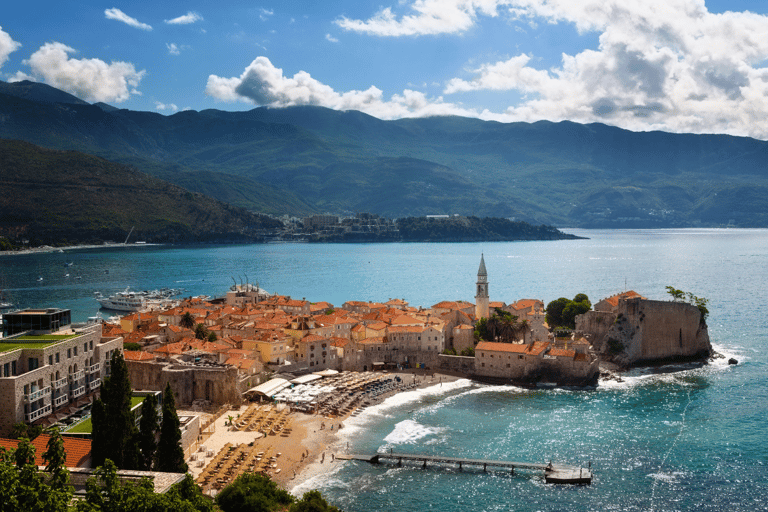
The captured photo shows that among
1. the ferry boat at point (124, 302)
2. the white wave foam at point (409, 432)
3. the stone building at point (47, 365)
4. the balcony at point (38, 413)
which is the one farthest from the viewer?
the ferry boat at point (124, 302)

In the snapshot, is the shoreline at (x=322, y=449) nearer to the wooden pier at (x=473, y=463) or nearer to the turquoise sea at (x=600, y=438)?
the turquoise sea at (x=600, y=438)

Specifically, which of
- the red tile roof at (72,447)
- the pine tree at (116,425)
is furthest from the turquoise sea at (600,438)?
the red tile roof at (72,447)

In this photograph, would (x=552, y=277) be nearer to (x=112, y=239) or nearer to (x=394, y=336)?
(x=394, y=336)

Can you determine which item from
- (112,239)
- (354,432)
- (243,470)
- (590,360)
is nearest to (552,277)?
(590,360)

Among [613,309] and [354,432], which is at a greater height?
[613,309]

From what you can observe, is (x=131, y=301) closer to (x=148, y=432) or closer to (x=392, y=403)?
(x=392, y=403)

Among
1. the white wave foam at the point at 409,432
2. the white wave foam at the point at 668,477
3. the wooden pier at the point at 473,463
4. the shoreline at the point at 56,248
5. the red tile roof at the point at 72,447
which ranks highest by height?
the shoreline at the point at 56,248

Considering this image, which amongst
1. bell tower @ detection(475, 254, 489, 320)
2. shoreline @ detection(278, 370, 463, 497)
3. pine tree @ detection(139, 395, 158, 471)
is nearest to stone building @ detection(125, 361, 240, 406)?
shoreline @ detection(278, 370, 463, 497)
